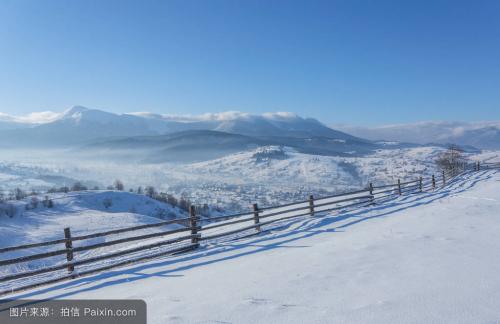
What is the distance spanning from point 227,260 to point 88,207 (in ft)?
210

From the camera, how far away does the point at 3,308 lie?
6773 millimetres

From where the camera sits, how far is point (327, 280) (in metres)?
7.04

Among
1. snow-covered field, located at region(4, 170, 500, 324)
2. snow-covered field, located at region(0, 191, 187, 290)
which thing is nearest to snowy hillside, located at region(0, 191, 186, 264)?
snow-covered field, located at region(0, 191, 187, 290)

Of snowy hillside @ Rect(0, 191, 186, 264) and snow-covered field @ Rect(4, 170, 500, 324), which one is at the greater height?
snow-covered field @ Rect(4, 170, 500, 324)

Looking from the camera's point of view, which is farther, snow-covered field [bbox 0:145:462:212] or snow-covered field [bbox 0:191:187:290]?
snow-covered field [bbox 0:145:462:212]

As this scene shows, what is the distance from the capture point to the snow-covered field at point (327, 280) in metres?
5.39

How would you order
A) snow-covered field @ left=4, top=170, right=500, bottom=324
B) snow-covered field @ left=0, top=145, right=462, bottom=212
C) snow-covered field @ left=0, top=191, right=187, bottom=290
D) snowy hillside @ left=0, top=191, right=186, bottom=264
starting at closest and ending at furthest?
snow-covered field @ left=4, top=170, right=500, bottom=324 < snow-covered field @ left=0, top=191, right=187, bottom=290 < snowy hillside @ left=0, top=191, right=186, bottom=264 < snow-covered field @ left=0, top=145, right=462, bottom=212

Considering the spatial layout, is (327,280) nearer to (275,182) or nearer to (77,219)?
(77,219)

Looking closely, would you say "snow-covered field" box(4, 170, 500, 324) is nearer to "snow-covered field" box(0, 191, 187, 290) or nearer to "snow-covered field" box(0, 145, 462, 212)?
"snow-covered field" box(0, 191, 187, 290)

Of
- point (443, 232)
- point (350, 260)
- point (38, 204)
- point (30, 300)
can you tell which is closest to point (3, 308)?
point (30, 300)

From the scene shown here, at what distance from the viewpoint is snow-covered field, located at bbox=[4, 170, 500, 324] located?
5.39 meters

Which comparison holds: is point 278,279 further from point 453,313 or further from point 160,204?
point 160,204

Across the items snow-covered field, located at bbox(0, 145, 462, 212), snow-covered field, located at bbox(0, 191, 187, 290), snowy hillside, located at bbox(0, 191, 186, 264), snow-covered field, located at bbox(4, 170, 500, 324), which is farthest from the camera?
snow-covered field, located at bbox(0, 145, 462, 212)

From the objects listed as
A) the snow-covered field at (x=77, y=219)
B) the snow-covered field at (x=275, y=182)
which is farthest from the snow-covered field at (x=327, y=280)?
the snow-covered field at (x=275, y=182)
